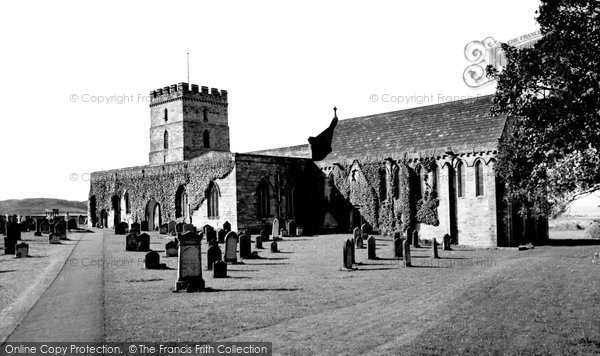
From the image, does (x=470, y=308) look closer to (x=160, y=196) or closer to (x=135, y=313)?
(x=135, y=313)

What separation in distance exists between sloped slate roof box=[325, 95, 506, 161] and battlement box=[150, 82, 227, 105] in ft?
68.1

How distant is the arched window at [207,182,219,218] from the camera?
36250mm

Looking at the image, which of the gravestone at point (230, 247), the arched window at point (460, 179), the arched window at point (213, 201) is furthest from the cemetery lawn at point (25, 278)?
the arched window at point (460, 179)

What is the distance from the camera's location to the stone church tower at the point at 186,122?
54375 mm

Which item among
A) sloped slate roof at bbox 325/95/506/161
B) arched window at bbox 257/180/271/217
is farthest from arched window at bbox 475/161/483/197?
arched window at bbox 257/180/271/217

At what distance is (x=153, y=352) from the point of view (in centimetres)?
860

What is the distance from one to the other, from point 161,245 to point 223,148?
1135 inches

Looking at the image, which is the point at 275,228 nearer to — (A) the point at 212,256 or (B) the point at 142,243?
(B) the point at 142,243

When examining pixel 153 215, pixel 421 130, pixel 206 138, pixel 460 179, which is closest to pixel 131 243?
pixel 460 179

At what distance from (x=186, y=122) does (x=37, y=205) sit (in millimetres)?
47261

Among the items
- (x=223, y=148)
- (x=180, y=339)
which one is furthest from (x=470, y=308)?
(x=223, y=148)

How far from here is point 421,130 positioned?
33.8 metres

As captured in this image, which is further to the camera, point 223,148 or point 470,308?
point 223,148

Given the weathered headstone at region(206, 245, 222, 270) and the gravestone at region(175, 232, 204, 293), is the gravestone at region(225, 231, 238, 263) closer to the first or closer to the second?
the weathered headstone at region(206, 245, 222, 270)
